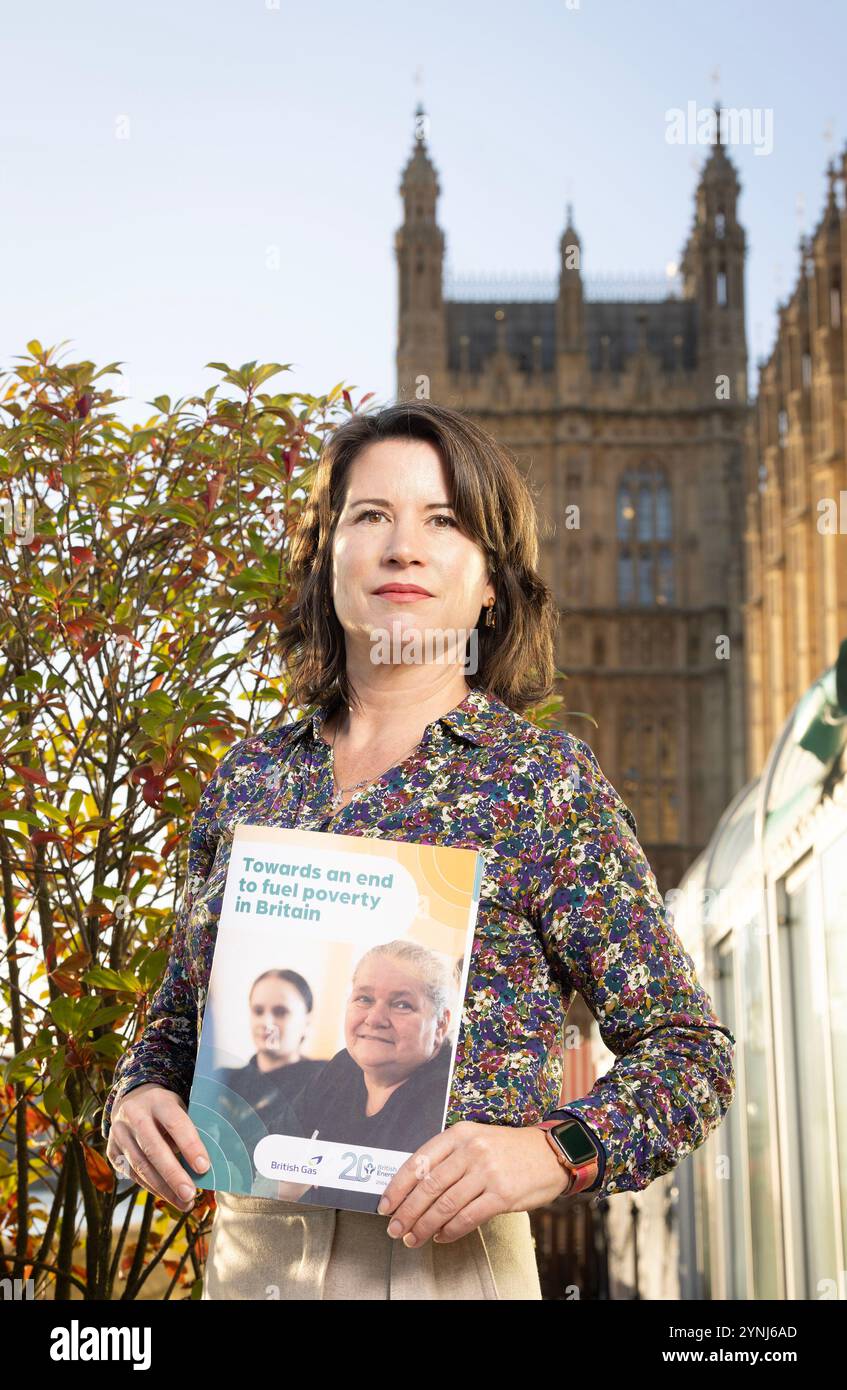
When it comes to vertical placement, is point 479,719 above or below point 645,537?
below

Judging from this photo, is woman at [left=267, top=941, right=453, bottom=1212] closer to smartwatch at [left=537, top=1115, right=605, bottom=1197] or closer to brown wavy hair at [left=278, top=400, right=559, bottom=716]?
smartwatch at [left=537, top=1115, right=605, bottom=1197]

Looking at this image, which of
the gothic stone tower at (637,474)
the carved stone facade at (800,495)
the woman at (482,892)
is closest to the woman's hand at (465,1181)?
the woman at (482,892)

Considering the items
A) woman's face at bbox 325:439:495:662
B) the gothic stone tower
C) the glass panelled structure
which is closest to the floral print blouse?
woman's face at bbox 325:439:495:662

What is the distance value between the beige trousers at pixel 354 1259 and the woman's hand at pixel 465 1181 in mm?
85

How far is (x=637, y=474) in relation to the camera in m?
37.9

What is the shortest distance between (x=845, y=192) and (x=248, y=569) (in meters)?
22.4

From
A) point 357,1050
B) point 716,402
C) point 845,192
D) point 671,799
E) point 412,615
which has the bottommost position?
point 357,1050

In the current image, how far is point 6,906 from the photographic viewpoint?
9.02 ft

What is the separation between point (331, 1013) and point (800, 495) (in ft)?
82.9

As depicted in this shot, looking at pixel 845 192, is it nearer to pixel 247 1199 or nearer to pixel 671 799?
pixel 671 799

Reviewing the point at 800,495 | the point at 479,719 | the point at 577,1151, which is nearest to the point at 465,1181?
the point at 577,1151

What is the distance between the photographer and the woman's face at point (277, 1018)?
4.36 feet

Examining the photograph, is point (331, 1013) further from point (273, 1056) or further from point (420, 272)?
point (420, 272)

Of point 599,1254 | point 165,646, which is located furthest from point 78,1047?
point 599,1254
